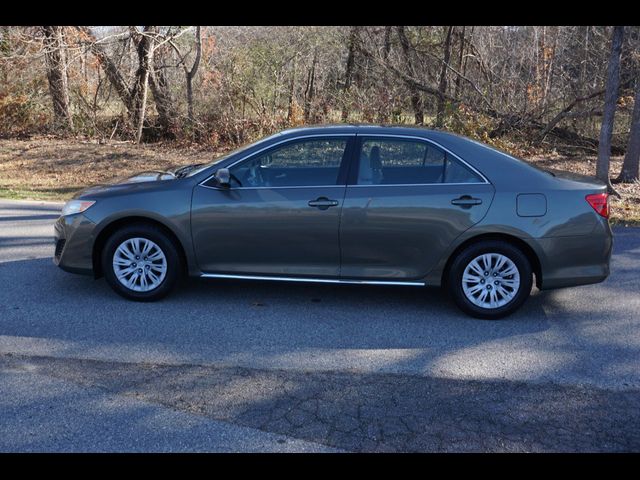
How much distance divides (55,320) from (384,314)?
2.80 m

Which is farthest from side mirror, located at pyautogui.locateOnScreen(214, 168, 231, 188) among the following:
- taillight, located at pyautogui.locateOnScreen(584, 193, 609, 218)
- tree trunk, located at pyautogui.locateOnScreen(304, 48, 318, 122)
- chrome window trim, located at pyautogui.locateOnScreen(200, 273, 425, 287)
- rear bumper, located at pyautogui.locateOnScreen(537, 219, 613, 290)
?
tree trunk, located at pyautogui.locateOnScreen(304, 48, 318, 122)

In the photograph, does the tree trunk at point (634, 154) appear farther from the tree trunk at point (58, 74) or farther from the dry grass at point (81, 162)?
the tree trunk at point (58, 74)

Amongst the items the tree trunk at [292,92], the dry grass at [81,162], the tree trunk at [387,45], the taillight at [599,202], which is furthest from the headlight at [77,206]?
the tree trunk at [387,45]

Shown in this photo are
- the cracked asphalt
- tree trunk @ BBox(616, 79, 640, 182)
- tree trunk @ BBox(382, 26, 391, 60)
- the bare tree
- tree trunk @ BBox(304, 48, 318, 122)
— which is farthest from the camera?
tree trunk @ BBox(382, 26, 391, 60)

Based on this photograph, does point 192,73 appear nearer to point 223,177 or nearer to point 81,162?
point 81,162

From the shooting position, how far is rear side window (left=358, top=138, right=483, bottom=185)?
19.3ft

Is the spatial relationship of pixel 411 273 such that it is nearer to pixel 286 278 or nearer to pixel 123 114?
pixel 286 278

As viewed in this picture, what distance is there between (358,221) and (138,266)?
6.67ft

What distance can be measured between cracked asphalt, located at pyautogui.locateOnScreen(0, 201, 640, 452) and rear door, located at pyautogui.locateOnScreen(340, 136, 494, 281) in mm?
489

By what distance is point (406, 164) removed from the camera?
601 centimetres

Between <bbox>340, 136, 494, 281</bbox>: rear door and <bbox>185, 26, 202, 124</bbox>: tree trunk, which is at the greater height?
<bbox>185, 26, 202, 124</bbox>: tree trunk

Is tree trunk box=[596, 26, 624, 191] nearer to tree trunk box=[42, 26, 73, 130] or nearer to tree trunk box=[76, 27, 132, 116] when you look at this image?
tree trunk box=[76, 27, 132, 116]

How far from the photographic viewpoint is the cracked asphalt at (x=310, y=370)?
380cm

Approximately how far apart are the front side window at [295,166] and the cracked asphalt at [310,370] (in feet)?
3.68
